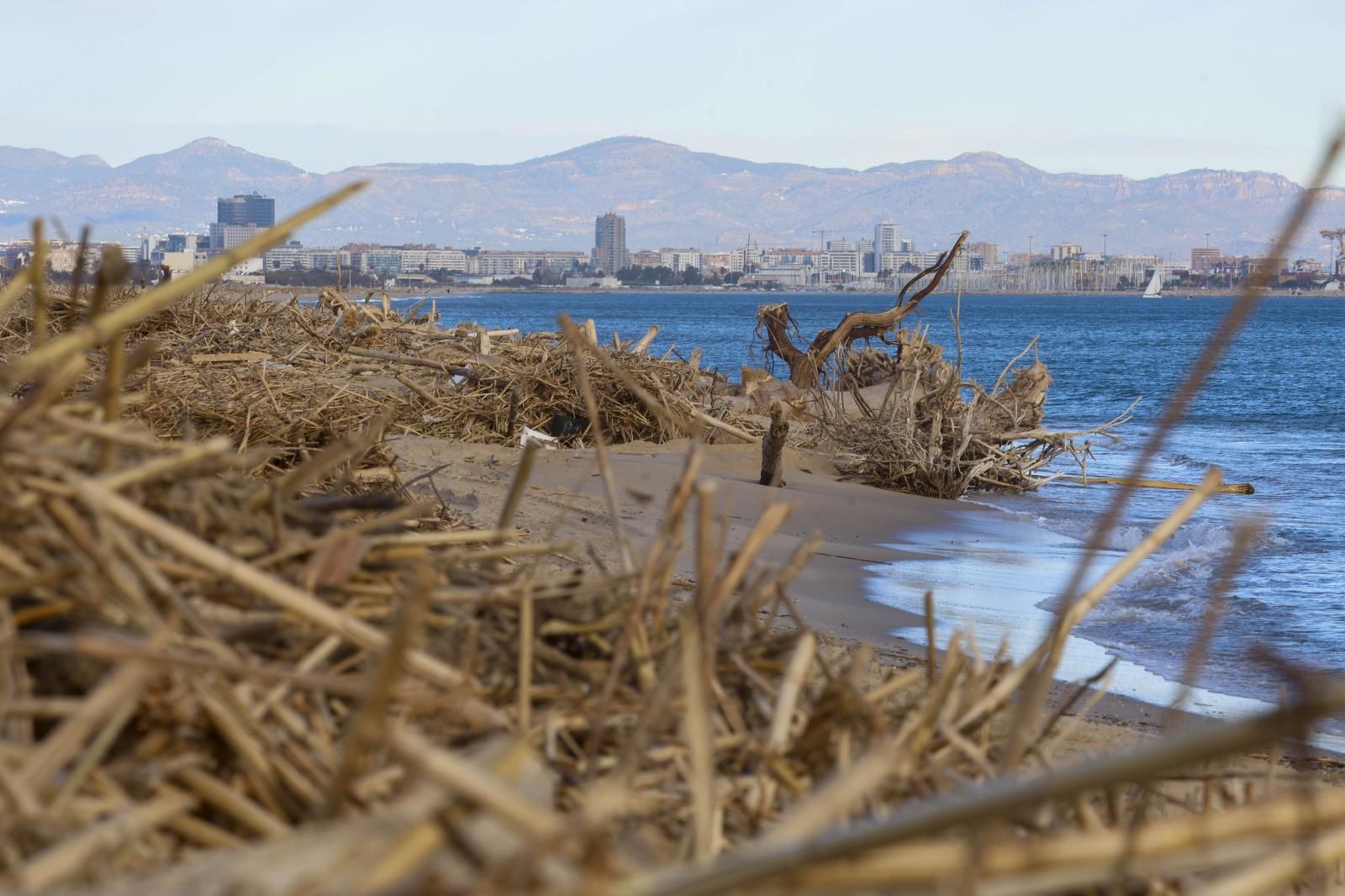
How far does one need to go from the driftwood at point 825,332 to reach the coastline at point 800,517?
2.09 m

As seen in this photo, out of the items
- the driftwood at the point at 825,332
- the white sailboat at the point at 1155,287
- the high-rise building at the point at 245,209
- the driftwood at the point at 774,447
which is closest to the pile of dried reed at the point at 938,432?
the driftwood at the point at 825,332

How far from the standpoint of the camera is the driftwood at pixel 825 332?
15.1m

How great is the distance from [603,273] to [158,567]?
650ft

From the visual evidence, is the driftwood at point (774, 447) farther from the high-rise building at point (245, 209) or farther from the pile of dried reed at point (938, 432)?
the high-rise building at point (245, 209)

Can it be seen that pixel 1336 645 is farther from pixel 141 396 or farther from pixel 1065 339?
pixel 1065 339

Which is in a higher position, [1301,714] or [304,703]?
[1301,714]

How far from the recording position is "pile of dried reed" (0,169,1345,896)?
1173 millimetres

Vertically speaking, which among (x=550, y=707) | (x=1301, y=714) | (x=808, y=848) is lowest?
(x=550, y=707)

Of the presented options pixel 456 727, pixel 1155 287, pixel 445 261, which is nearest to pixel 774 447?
pixel 456 727

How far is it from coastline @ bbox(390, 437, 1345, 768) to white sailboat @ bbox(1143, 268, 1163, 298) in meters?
180

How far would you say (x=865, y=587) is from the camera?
26.8 feet

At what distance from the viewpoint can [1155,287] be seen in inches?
7126

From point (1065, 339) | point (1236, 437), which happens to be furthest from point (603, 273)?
point (1236, 437)

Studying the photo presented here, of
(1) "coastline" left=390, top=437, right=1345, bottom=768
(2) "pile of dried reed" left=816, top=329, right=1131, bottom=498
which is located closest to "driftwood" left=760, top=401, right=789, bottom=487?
(1) "coastline" left=390, top=437, right=1345, bottom=768
